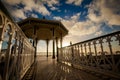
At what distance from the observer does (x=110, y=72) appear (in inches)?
93.7

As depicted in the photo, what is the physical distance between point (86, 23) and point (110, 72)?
11.8m

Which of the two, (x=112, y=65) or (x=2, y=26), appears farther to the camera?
(x=112, y=65)

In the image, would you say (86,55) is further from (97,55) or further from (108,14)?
(108,14)

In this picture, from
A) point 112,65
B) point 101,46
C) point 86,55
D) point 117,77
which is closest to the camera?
point 117,77

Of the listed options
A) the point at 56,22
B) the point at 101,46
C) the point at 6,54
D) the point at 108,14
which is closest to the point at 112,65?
the point at 101,46

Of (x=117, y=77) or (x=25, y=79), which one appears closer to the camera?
(x=117, y=77)

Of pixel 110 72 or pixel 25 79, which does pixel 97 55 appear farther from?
pixel 25 79

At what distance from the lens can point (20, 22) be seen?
10914mm

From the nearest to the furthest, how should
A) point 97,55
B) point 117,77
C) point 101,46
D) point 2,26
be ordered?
point 2,26
point 117,77
point 101,46
point 97,55

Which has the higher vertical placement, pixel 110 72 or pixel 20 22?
pixel 20 22

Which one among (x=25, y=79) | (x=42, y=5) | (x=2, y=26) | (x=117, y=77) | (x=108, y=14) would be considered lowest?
(x=25, y=79)

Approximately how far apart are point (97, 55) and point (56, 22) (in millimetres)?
9334

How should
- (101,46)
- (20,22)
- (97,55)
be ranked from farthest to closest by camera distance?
1. (20,22)
2. (97,55)
3. (101,46)

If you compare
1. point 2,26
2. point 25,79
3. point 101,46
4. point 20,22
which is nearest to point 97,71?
point 101,46
